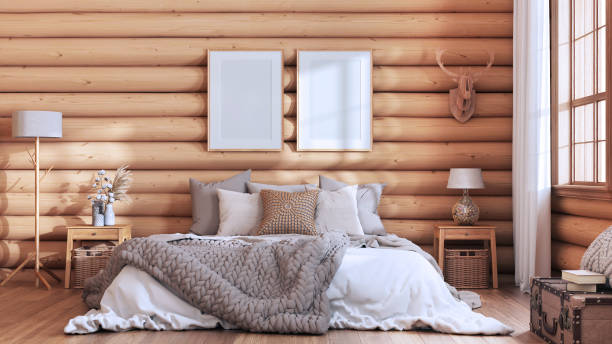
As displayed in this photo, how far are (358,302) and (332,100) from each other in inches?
97.1

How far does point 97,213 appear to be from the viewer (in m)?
5.21

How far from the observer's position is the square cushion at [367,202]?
5.05 m

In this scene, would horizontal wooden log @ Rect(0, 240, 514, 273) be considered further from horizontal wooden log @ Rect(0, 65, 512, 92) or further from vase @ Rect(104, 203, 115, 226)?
horizontal wooden log @ Rect(0, 65, 512, 92)

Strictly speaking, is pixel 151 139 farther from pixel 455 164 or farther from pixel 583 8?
pixel 583 8

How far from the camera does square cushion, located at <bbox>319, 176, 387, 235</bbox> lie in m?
5.05

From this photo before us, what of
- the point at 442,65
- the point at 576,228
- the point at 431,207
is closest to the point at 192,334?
the point at 431,207

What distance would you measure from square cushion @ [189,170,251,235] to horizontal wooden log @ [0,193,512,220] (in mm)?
375

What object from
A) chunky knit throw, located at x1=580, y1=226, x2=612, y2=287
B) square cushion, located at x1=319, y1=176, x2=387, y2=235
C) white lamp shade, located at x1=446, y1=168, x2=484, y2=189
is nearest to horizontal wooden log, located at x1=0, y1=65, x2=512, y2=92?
white lamp shade, located at x1=446, y1=168, x2=484, y2=189

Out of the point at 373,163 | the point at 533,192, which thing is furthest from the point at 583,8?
the point at 373,163

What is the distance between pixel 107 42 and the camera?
561cm

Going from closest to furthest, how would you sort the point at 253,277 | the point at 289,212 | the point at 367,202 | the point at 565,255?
the point at 253,277 < the point at 289,212 < the point at 565,255 < the point at 367,202

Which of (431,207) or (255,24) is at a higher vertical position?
(255,24)

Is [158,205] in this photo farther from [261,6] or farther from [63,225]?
[261,6]

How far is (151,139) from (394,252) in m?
2.98
